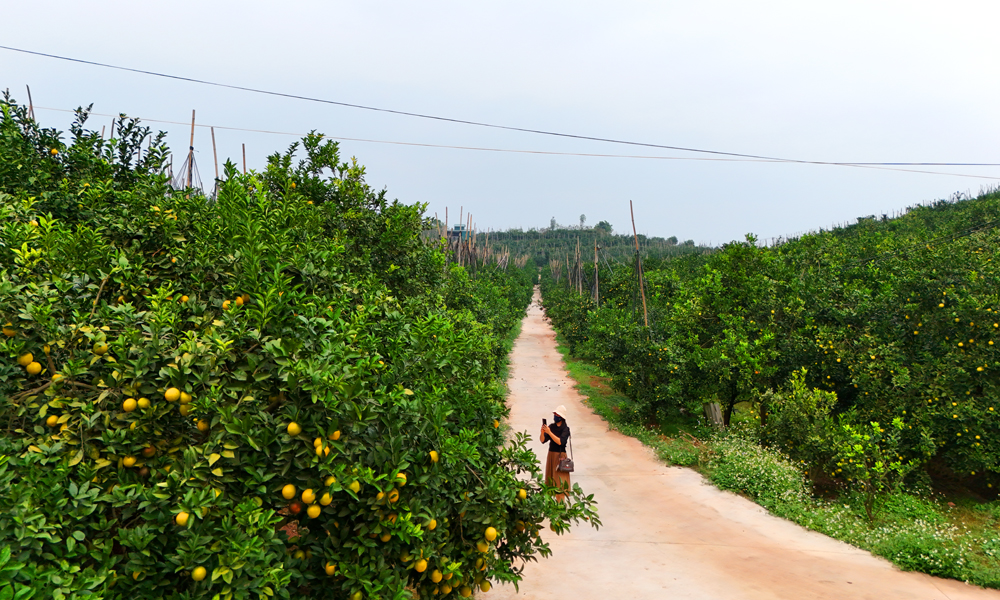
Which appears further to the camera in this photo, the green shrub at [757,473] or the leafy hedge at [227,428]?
the green shrub at [757,473]

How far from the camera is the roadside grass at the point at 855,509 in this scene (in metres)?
5.62

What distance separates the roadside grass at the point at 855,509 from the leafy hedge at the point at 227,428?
4735 millimetres

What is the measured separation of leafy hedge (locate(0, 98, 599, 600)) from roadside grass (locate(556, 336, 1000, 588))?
4.74 m

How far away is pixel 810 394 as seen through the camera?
8891 millimetres

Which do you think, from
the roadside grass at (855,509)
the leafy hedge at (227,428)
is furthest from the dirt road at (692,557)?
the leafy hedge at (227,428)

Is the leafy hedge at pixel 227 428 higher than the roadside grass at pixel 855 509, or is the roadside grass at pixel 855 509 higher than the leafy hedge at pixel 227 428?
the leafy hedge at pixel 227 428

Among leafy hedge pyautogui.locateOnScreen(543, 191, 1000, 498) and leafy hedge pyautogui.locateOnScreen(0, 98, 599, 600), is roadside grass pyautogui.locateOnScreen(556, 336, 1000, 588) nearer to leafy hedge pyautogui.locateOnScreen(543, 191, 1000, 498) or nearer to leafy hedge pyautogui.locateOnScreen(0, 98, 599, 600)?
leafy hedge pyautogui.locateOnScreen(543, 191, 1000, 498)

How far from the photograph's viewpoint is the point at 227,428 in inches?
86.2

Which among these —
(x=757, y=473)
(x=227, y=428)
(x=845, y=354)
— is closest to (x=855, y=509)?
(x=757, y=473)

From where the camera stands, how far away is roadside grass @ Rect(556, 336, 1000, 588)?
562 cm

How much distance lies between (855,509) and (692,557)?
10.9ft

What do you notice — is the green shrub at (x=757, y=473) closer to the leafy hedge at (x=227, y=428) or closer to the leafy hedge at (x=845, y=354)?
the leafy hedge at (x=845, y=354)

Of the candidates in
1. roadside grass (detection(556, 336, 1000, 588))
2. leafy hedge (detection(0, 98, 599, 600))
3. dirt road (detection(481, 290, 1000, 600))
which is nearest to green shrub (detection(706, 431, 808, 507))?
roadside grass (detection(556, 336, 1000, 588))

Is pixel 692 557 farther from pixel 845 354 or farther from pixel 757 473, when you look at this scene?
pixel 845 354
